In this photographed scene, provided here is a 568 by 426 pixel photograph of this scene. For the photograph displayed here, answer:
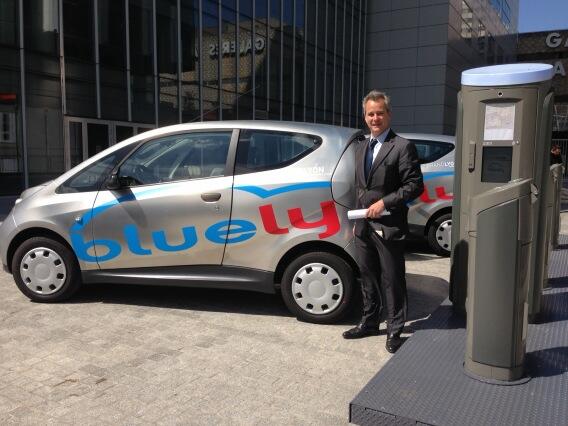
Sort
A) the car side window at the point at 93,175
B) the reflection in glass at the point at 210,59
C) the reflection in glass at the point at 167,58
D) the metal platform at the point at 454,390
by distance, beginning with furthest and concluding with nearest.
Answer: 1. the reflection in glass at the point at 210,59
2. the reflection in glass at the point at 167,58
3. the car side window at the point at 93,175
4. the metal platform at the point at 454,390

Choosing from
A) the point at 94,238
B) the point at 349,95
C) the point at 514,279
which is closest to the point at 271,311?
the point at 94,238

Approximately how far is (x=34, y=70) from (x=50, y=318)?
1180 cm

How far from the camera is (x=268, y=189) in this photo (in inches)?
171

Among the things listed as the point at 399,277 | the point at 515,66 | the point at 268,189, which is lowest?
the point at 399,277

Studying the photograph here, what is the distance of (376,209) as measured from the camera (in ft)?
11.9

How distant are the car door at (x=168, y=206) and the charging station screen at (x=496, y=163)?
6.59ft

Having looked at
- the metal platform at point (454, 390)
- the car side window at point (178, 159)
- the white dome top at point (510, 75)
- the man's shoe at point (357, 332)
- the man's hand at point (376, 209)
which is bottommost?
the man's shoe at point (357, 332)

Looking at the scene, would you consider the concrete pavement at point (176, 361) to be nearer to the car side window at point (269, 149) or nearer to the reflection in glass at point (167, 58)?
the car side window at point (269, 149)

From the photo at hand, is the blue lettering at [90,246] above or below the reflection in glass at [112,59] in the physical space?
below

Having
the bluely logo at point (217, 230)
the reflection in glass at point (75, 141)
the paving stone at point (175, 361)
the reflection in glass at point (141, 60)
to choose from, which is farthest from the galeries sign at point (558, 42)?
the bluely logo at point (217, 230)

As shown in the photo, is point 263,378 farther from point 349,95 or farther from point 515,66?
point 349,95

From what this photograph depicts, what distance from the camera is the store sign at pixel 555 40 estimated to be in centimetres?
3778

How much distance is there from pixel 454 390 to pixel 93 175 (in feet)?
11.6

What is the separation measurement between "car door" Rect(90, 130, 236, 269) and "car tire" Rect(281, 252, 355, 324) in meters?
0.67
